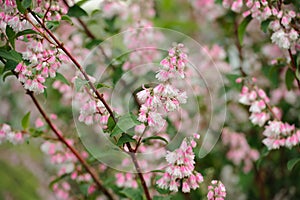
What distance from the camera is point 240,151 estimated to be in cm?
204

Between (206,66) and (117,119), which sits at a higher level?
(206,66)

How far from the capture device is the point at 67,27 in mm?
2041

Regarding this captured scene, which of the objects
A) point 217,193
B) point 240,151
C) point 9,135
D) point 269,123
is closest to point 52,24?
point 9,135

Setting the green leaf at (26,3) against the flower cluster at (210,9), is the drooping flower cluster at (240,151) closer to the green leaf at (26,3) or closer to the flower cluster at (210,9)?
the flower cluster at (210,9)

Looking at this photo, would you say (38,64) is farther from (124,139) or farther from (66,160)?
(66,160)

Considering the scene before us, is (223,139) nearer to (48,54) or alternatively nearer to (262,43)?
(262,43)

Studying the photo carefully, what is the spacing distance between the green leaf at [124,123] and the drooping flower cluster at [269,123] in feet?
1.59

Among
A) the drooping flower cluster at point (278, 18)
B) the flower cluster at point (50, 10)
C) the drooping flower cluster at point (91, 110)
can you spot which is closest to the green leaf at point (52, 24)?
the flower cluster at point (50, 10)

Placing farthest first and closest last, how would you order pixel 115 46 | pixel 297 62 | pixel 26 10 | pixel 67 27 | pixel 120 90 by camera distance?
pixel 67 27 → pixel 115 46 → pixel 120 90 → pixel 297 62 → pixel 26 10

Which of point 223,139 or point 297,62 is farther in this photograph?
point 223,139

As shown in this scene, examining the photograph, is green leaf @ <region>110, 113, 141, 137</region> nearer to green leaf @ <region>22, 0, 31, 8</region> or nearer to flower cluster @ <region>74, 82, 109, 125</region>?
flower cluster @ <region>74, 82, 109, 125</region>

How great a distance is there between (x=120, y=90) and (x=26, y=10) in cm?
51

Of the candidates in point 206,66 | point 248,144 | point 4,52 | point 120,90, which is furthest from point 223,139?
point 4,52

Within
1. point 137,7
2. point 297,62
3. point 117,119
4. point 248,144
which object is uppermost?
point 137,7
